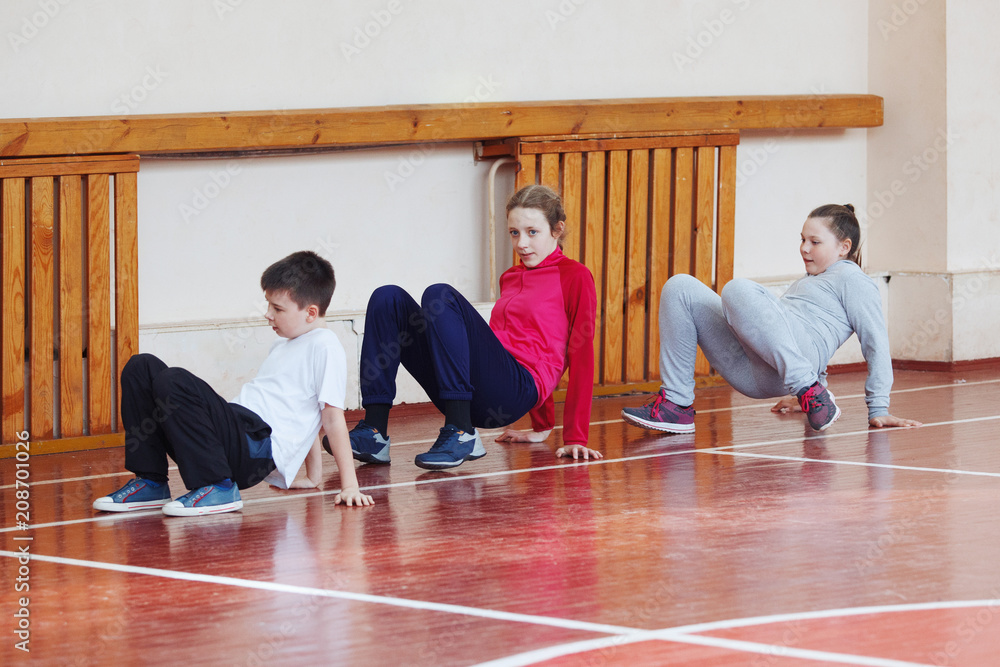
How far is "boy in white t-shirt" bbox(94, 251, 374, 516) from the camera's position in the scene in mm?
2762

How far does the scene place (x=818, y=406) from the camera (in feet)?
12.2

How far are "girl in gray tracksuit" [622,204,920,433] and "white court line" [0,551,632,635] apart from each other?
181cm

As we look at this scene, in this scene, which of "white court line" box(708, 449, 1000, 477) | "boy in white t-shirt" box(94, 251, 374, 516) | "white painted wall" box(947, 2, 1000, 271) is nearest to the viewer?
"boy in white t-shirt" box(94, 251, 374, 516)

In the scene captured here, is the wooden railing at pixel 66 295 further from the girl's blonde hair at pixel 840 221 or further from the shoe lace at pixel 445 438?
the girl's blonde hair at pixel 840 221

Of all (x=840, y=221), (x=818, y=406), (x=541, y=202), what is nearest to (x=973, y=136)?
(x=840, y=221)

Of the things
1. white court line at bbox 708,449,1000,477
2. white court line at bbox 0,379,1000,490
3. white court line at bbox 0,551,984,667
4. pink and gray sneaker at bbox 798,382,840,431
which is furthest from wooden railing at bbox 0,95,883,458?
white court line at bbox 0,551,984,667

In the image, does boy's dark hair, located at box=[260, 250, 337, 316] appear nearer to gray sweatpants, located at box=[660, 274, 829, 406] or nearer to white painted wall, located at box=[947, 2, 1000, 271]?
gray sweatpants, located at box=[660, 274, 829, 406]


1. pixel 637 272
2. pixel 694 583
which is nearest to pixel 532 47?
pixel 637 272

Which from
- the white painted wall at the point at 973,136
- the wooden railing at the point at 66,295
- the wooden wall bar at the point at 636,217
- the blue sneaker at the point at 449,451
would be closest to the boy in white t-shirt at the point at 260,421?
the blue sneaker at the point at 449,451

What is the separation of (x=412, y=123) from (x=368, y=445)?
4.56 feet

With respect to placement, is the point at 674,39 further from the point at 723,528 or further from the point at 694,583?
the point at 694,583

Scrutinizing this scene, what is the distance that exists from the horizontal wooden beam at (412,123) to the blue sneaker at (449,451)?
1346mm

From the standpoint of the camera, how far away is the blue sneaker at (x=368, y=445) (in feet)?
11.1

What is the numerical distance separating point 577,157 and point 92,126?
1746mm
